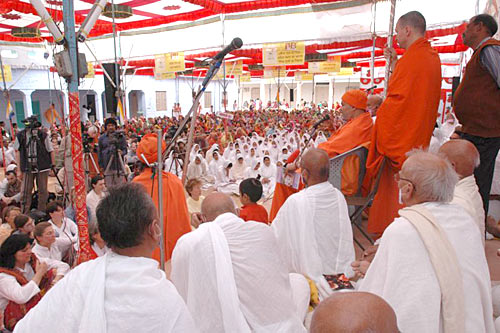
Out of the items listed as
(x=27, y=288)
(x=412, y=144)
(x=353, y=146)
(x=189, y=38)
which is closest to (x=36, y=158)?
(x=27, y=288)

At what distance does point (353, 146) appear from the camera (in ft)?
11.1

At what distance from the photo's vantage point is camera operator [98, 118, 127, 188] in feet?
17.1

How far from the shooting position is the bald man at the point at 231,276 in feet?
5.85

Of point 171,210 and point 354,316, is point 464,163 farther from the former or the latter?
point 171,210

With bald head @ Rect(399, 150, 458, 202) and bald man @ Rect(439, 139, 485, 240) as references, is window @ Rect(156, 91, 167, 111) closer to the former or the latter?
bald man @ Rect(439, 139, 485, 240)

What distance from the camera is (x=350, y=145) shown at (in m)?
3.38

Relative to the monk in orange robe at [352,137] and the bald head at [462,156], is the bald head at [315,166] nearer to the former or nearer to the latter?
the bald head at [462,156]

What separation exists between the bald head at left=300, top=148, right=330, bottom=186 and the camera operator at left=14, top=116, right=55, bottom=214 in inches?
187

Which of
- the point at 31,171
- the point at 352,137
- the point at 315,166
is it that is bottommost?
the point at 31,171

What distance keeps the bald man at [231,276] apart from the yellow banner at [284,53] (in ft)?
30.4

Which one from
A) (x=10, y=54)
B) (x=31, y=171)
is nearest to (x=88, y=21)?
(x=31, y=171)

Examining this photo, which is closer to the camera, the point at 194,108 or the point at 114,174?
the point at 194,108

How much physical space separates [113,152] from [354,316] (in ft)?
16.1

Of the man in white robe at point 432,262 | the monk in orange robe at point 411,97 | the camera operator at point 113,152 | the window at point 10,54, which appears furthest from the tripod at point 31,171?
the window at point 10,54
